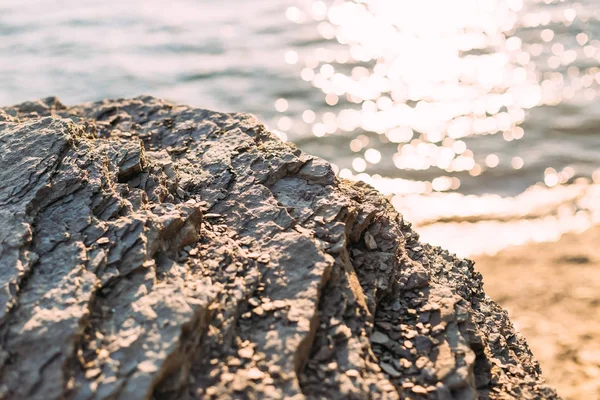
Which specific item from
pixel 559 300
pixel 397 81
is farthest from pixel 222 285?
pixel 397 81

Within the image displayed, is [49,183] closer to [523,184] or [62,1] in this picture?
[523,184]

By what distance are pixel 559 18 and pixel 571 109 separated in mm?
3133

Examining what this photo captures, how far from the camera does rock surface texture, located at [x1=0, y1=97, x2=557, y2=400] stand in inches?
82.8

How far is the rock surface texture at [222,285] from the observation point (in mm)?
2104

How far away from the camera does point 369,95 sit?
9.47 metres

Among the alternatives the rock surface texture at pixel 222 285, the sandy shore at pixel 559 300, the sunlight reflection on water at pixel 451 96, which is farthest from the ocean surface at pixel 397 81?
the rock surface texture at pixel 222 285

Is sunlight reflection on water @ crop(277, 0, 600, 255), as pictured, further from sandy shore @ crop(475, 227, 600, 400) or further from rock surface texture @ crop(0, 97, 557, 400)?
rock surface texture @ crop(0, 97, 557, 400)

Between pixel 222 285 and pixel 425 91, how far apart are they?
290 inches

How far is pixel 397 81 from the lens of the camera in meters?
9.53

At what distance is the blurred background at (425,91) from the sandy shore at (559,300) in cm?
2

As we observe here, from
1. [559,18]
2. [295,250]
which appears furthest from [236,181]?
[559,18]

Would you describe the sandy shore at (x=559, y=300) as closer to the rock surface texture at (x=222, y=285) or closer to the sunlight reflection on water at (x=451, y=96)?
the sunlight reflection on water at (x=451, y=96)

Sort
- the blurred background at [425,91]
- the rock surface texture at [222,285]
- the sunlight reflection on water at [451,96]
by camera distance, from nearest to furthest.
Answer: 1. the rock surface texture at [222,285]
2. the blurred background at [425,91]
3. the sunlight reflection on water at [451,96]

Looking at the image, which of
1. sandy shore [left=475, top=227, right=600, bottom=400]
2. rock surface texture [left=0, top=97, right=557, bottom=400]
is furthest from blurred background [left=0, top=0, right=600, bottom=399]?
rock surface texture [left=0, top=97, right=557, bottom=400]
